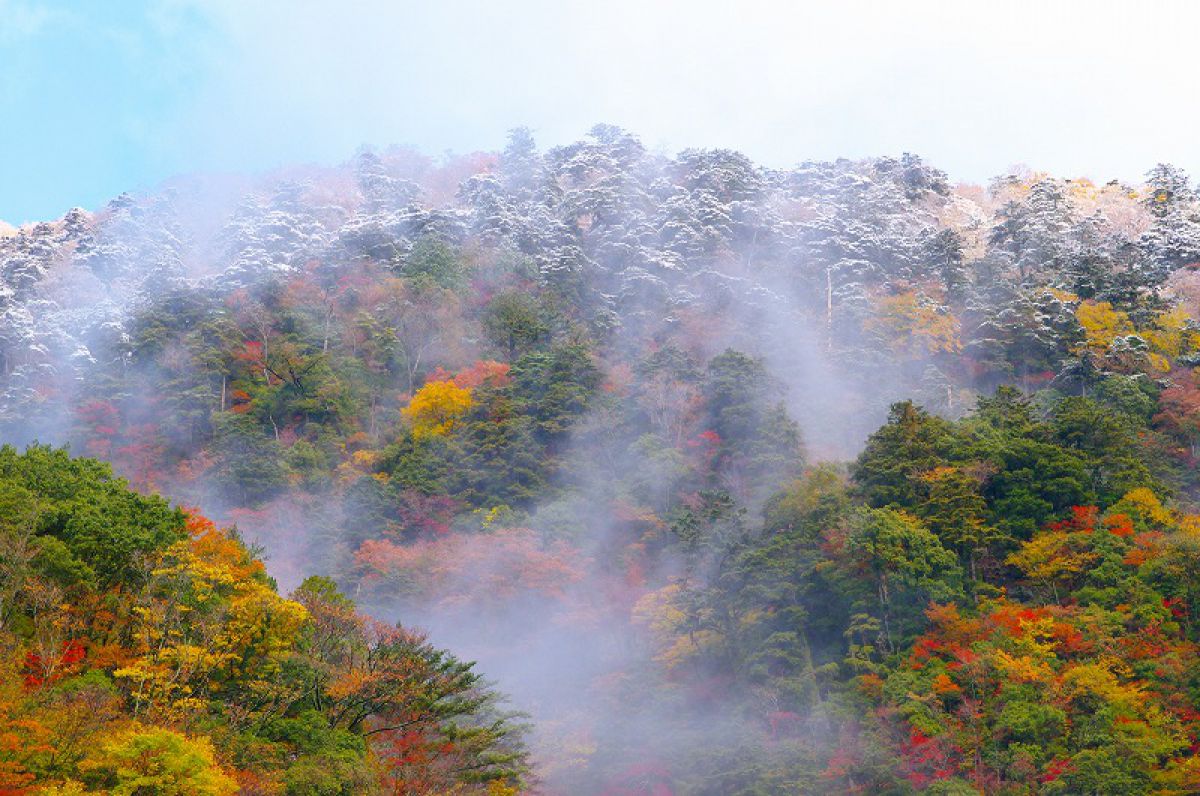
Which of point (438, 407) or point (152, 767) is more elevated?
point (438, 407)

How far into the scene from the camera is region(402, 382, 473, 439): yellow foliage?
51250 mm

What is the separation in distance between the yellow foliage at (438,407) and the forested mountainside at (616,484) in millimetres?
233

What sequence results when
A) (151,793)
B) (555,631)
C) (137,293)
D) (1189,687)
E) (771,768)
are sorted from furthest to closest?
1. (137,293)
2. (555,631)
3. (771,768)
4. (1189,687)
5. (151,793)

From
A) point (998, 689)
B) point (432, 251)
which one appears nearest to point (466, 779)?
point (998, 689)

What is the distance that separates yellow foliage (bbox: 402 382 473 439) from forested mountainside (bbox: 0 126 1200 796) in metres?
0.23

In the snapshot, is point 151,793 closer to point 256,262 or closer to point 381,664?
point 381,664

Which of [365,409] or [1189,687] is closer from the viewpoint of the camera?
[1189,687]

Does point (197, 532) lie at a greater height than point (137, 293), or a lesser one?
lesser

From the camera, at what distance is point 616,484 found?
4588 centimetres

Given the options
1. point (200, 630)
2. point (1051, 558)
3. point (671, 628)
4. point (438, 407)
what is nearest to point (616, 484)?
point (671, 628)

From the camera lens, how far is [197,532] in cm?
3094

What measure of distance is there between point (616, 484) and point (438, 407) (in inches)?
413

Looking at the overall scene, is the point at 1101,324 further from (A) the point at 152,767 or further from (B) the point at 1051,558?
(A) the point at 152,767

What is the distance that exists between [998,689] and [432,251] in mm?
42198
